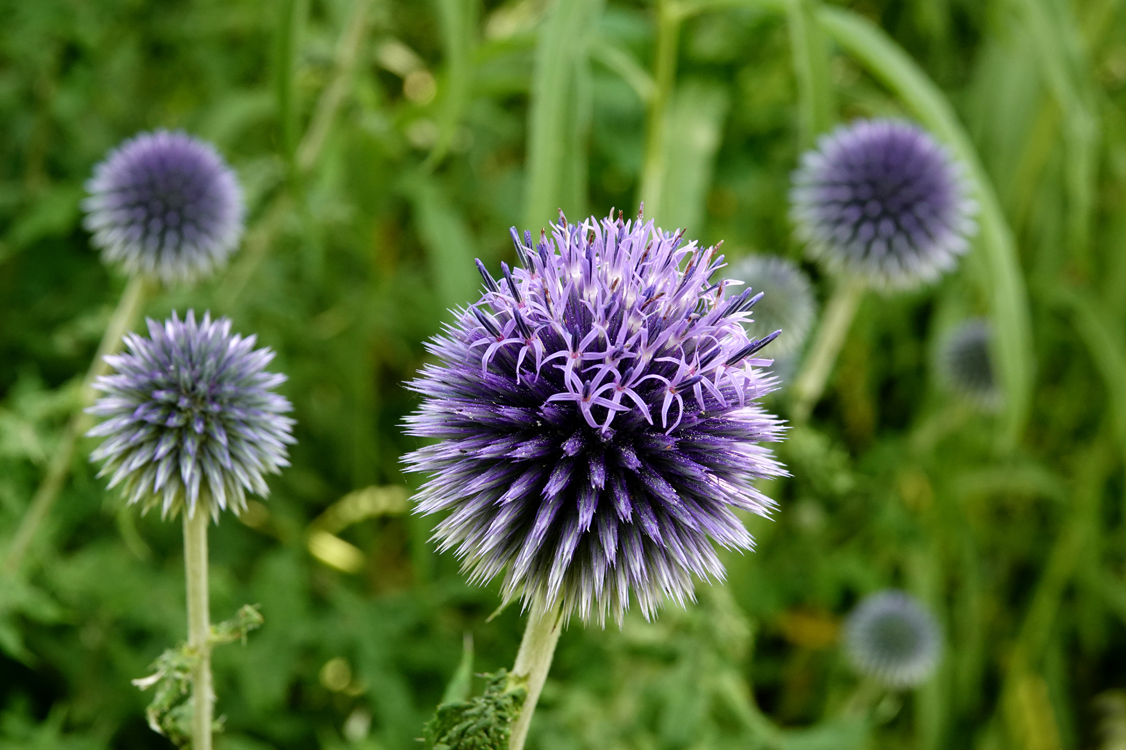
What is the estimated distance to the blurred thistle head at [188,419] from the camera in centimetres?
125

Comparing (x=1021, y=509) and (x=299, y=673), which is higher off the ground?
(x=1021, y=509)

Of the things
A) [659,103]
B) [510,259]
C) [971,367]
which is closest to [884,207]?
[659,103]

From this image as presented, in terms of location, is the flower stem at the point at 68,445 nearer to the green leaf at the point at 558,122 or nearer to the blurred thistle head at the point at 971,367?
the green leaf at the point at 558,122

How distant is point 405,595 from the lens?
8.01 ft

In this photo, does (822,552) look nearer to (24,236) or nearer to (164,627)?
(164,627)

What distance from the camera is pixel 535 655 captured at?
3.45 ft

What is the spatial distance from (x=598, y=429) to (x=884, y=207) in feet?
4.70

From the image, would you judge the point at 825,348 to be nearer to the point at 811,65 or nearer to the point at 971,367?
the point at 811,65

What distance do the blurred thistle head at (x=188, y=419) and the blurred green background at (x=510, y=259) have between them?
0.49 m

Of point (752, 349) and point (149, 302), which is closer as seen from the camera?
point (752, 349)

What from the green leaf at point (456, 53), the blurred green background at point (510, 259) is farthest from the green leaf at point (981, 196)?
the green leaf at point (456, 53)

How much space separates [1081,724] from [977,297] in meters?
1.77

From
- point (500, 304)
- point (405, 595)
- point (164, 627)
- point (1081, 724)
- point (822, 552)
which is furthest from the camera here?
point (1081, 724)

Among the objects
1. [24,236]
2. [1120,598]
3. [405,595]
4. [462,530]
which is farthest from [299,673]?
[1120,598]
